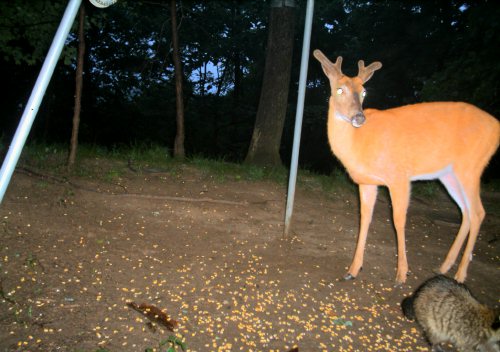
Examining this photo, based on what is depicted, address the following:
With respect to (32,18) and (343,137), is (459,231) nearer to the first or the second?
(343,137)

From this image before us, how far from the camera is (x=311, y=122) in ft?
59.0

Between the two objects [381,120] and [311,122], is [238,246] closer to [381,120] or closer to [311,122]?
[381,120]

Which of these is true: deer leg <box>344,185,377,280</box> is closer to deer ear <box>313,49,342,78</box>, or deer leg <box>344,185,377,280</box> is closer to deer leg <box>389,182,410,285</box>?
deer leg <box>389,182,410,285</box>

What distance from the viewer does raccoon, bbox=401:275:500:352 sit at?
99.5 inches

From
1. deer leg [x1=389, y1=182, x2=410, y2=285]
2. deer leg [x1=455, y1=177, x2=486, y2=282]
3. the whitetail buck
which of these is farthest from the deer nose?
deer leg [x1=455, y1=177, x2=486, y2=282]

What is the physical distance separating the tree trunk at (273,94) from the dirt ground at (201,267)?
1994mm

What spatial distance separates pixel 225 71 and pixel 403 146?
21672 millimetres

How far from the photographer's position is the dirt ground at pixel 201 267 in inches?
105

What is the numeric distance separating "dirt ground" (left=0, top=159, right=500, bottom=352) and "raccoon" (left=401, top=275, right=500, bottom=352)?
188 mm

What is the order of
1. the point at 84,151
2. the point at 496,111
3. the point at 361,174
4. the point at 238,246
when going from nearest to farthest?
1. the point at 361,174
2. the point at 238,246
3. the point at 84,151
4. the point at 496,111

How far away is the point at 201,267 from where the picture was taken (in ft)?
11.9

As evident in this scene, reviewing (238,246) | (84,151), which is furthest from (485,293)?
(84,151)

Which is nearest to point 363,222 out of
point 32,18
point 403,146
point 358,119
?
point 403,146

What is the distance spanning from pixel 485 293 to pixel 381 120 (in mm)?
2033
